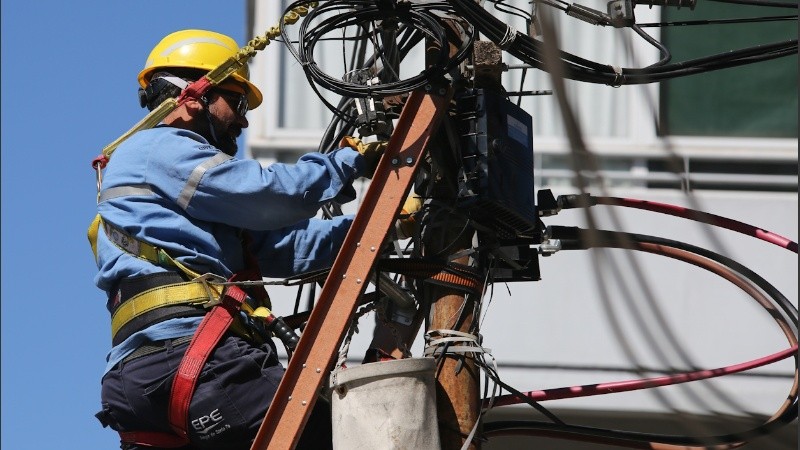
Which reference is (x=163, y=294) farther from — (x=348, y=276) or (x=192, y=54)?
(x=192, y=54)

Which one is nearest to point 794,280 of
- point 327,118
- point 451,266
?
point 327,118

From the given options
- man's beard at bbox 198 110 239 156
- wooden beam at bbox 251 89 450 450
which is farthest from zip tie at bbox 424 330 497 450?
man's beard at bbox 198 110 239 156

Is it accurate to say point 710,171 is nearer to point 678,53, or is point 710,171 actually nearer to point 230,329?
point 678,53

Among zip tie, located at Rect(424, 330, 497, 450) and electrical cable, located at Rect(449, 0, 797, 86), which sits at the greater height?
electrical cable, located at Rect(449, 0, 797, 86)

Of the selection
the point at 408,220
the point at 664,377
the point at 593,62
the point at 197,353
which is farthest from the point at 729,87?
the point at 197,353

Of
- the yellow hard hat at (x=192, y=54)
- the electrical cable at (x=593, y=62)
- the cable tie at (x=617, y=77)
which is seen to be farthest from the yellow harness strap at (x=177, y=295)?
the cable tie at (x=617, y=77)

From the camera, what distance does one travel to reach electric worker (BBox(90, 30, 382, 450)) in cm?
597

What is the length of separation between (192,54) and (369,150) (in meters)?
1.12

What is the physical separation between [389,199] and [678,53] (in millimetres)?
4957

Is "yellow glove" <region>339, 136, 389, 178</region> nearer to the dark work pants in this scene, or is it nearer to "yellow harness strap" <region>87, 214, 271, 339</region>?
"yellow harness strap" <region>87, 214, 271, 339</region>

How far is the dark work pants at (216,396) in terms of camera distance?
233 inches

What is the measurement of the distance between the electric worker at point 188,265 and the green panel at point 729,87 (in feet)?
14.7

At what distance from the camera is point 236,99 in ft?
22.5

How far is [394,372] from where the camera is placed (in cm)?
561
